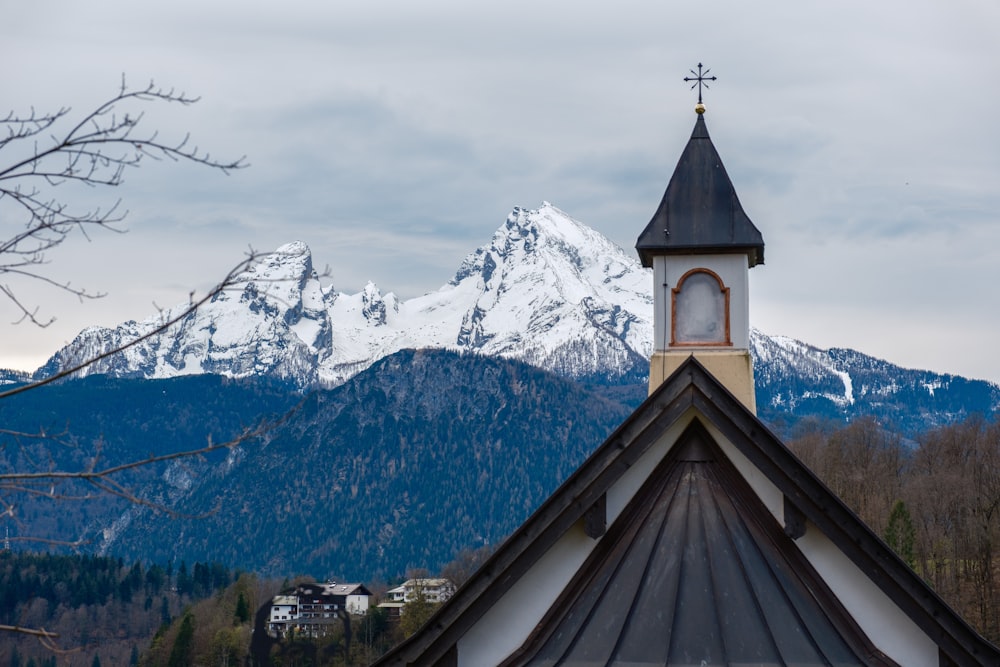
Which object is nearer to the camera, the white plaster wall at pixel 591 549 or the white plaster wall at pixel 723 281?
the white plaster wall at pixel 591 549

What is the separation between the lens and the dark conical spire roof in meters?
16.2

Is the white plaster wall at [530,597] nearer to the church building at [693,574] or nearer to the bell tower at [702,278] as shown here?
the church building at [693,574]

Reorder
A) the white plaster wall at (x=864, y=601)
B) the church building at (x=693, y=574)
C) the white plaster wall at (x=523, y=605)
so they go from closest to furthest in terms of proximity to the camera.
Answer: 1. the church building at (x=693, y=574)
2. the white plaster wall at (x=864, y=601)
3. the white plaster wall at (x=523, y=605)

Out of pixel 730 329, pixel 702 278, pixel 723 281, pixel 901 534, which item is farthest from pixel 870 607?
pixel 901 534

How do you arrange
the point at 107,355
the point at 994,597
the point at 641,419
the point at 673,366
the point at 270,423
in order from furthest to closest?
the point at 994,597
the point at 673,366
the point at 641,419
the point at 270,423
the point at 107,355

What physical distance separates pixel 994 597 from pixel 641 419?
260ft

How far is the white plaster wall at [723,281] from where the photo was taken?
636 inches

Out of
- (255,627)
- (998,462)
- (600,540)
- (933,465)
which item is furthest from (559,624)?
(255,627)

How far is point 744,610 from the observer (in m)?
13.2

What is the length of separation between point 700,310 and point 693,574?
3.71 m

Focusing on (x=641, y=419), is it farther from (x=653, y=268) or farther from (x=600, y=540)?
(x=653, y=268)

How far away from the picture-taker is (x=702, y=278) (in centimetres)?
1636

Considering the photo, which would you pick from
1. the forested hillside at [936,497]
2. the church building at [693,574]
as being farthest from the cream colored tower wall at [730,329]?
the forested hillside at [936,497]

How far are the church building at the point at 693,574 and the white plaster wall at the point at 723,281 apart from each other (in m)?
1.91
